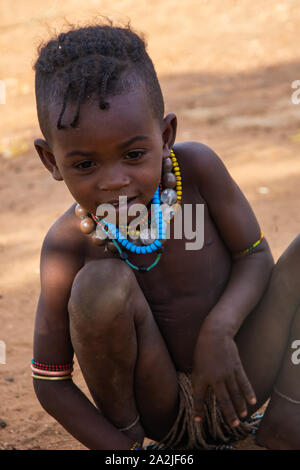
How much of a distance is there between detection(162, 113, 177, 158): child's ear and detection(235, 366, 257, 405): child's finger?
0.66 meters

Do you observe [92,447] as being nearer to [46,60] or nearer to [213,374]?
[213,374]

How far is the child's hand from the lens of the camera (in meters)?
1.88

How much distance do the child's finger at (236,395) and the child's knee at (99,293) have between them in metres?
0.41

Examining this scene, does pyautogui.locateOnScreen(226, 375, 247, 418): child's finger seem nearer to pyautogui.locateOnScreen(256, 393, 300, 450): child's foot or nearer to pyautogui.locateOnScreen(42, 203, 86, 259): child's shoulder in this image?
pyautogui.locateOnScreen(256, 393, 300, 450): child's foot

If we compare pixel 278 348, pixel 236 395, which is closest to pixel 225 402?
pixel 236 395

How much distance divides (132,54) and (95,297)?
645 millimetres

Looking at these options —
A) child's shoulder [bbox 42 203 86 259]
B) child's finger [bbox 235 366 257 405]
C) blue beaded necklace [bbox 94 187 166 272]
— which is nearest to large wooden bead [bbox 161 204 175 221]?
blue beaded necklace [bbox 94 187 166 272]

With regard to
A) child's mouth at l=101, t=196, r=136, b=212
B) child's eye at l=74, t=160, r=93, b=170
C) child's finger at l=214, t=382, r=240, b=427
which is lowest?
child's finger at l=214, t=382, r=240, b=427

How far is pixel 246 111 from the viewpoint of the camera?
5.57 metres

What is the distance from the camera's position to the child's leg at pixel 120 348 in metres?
1.72

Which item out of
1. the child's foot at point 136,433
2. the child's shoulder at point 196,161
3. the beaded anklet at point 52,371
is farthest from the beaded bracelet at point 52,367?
the child's shoulder at point 196,161

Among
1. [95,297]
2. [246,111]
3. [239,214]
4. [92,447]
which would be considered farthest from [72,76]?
[246,111]

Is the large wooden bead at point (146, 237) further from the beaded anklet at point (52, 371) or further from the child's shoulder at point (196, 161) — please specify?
the beaded anklet at point (52, 371)

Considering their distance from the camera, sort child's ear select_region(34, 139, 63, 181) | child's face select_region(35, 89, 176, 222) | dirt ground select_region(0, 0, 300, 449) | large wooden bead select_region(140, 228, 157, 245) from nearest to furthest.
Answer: child's face select_region(35, 89, 176, 222) < child's ear select_region(34, 139, 63, 181) < large wooden bead select_region(140, 228, 157, 245) < dirt ground select_region(0, 0, 300, 449)
